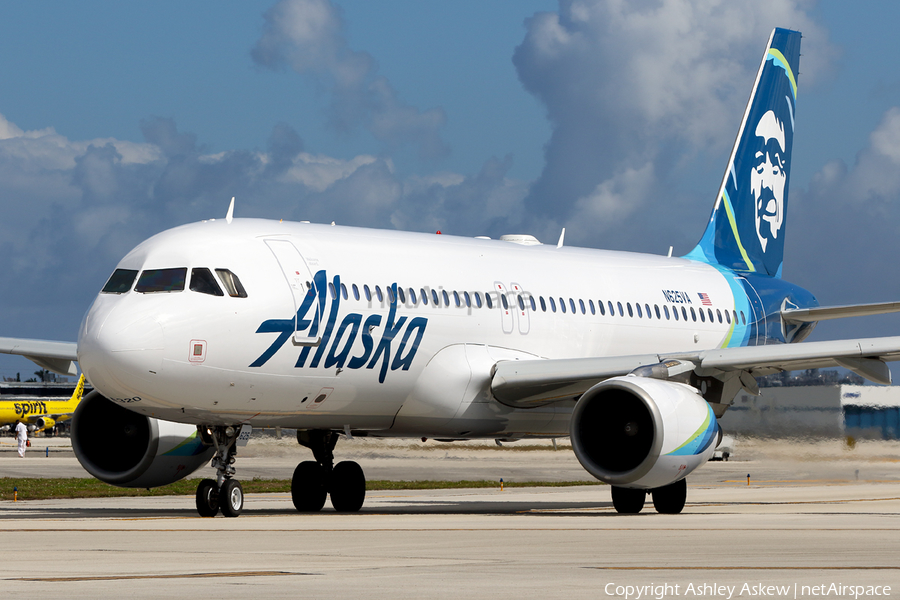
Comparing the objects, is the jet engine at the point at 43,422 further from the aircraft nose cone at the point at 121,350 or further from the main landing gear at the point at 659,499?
the aircraft nose cone at the point at 121,350

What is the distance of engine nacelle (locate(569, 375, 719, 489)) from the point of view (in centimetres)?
1900

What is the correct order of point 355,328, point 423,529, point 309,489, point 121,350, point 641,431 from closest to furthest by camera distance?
point 423,529 < point 121,350 < point 355,328 < point 641,431 < point 309,489

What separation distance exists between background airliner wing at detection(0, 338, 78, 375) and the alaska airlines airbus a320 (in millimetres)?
41

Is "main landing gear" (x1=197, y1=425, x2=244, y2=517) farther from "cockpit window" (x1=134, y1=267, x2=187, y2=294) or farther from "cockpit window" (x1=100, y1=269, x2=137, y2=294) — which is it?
"cockpit window" (x1=100, y1=269, x2=137, y2=294)

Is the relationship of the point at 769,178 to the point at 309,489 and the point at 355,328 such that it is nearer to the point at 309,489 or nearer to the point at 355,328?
the point at 309,489

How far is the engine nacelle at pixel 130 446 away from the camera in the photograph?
69.5ft

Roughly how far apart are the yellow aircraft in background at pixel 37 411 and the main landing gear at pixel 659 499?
183ft

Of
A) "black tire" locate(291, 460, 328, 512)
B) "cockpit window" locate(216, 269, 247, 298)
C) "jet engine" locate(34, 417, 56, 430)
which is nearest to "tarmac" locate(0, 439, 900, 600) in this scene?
"black tire" locate(291, 460, 328, 512)

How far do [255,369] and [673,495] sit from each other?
730 cm

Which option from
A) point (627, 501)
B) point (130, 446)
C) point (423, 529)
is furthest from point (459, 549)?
point (130, 446)

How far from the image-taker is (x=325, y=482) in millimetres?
22250

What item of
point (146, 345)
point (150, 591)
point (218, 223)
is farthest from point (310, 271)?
point (150, 591)

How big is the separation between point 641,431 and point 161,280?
739 centimetres

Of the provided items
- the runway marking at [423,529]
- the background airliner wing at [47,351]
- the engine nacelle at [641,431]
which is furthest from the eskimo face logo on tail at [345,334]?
the background airliner wing at [47,351]
